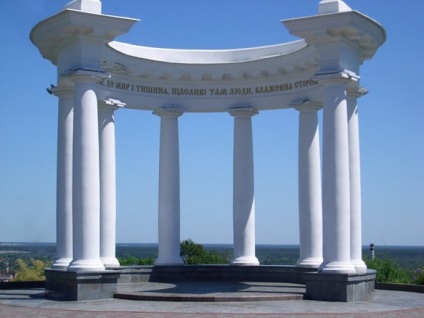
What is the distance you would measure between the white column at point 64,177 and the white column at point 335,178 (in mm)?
22360

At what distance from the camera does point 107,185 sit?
2857 inches

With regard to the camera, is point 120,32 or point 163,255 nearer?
point 120,32

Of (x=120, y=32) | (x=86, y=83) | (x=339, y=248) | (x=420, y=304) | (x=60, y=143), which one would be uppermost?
(x=120, y=32)

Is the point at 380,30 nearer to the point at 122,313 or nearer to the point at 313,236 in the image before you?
the point at 313,236

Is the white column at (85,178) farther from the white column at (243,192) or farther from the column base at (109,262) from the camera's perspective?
the white column at (243,192)

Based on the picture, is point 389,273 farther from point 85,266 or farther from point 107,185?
point 85,266

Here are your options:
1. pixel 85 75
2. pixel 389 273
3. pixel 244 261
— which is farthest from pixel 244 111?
pixel 389 273

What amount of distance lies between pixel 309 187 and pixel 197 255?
35.3 meters

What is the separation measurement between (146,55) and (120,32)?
17.7m

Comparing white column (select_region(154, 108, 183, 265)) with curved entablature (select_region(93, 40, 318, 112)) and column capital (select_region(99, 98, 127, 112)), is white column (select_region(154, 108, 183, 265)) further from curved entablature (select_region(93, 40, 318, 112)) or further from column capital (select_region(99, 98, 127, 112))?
column capital (select_region(99, 98, 127, 112))

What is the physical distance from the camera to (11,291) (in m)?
67.4

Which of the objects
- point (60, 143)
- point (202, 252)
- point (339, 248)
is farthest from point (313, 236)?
point (202, 252)

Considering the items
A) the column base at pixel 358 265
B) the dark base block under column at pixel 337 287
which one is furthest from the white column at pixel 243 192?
the dark base block under column at pixel 337 287

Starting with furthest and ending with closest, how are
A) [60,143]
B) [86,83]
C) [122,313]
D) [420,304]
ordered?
[60,143]
[86,83]
[420,304]
[122,313]
